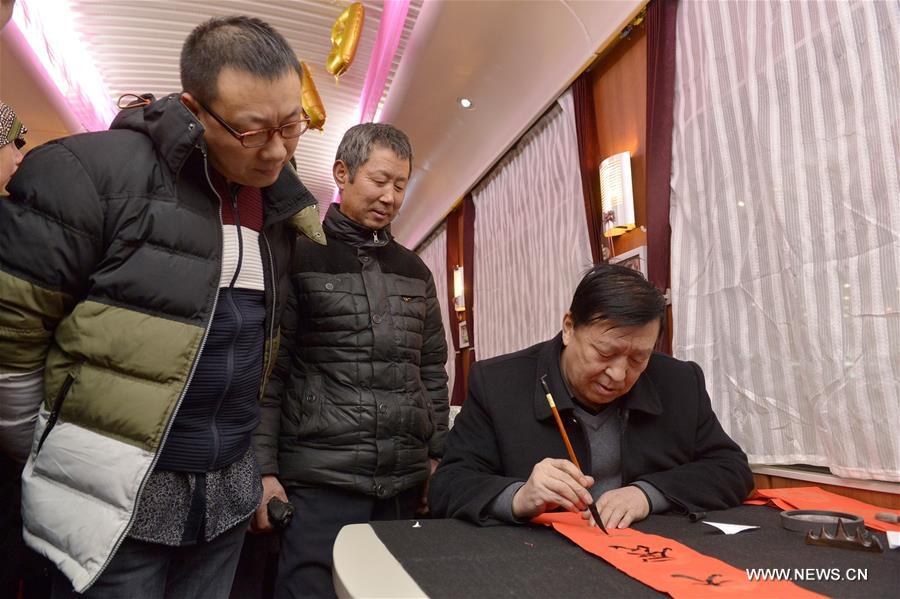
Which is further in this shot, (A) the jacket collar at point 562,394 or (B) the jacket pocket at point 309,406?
(B) the jacket pocket at point 309,406

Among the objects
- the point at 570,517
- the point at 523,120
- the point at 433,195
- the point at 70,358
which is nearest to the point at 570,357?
the point at 570,517

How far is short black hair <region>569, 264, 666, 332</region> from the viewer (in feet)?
4.74

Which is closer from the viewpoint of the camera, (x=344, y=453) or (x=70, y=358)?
(x=70, y=358)

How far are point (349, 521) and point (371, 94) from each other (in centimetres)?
400

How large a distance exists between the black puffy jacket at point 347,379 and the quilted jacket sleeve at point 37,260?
669 mm

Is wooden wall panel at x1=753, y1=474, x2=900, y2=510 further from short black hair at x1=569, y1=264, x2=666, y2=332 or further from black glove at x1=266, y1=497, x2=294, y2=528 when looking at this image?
black glove at x1=266, y1=497, x2=294, y2=528

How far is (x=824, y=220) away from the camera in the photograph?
1.89 m

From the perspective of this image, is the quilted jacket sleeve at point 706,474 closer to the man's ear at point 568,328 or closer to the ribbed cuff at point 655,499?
the ribbed cuff at point 655,499

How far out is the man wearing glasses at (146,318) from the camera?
96 cm

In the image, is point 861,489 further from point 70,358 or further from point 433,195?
point 433,195

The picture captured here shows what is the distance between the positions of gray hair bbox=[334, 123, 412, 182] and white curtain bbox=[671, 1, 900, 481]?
51.0 inches

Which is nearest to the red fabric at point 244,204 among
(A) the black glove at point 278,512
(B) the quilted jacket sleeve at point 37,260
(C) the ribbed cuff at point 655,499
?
(B) the quilted jacket sleeve at point 37,260

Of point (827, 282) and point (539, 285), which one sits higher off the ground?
point (539, 285)

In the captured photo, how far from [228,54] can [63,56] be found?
4394 millimetres
